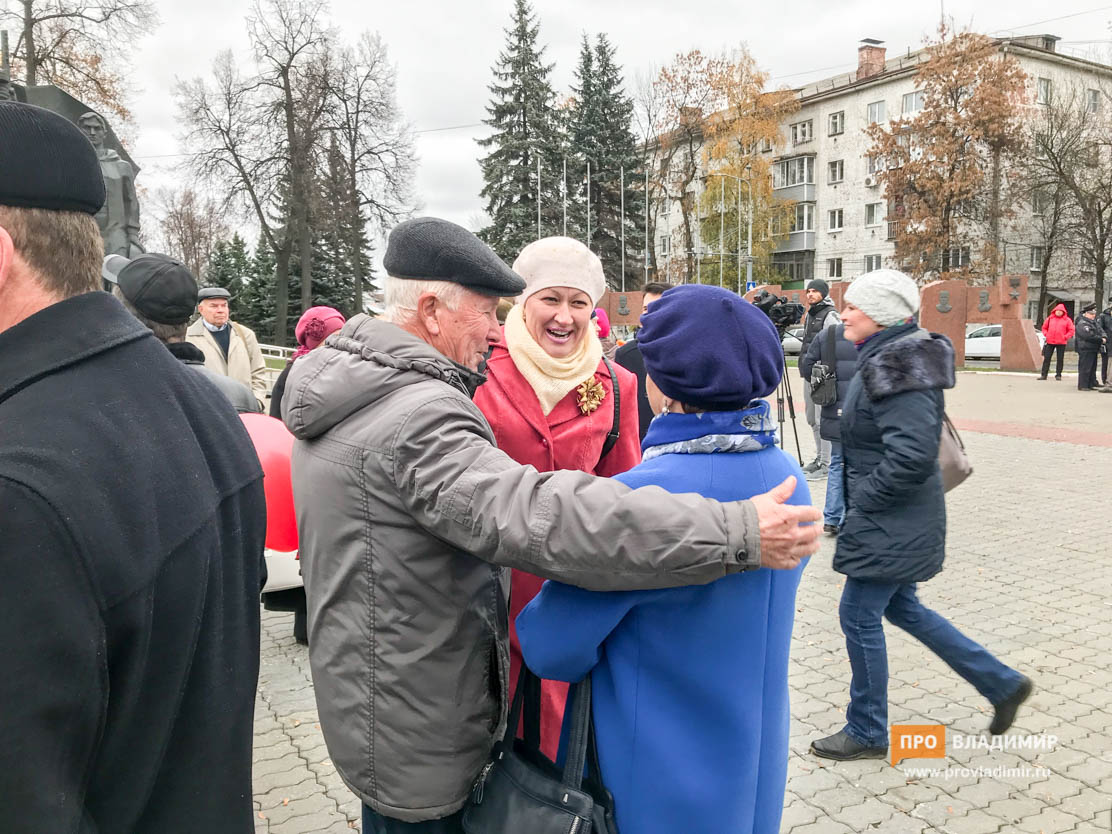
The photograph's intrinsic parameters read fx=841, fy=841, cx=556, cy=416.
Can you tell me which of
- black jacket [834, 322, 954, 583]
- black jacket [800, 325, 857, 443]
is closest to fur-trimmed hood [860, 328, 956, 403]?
black jacket [834, 322, 954, 583]

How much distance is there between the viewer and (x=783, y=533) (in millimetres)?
1456

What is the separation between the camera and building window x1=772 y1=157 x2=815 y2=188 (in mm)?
55562

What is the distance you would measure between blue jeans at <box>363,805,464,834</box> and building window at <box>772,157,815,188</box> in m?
57.9

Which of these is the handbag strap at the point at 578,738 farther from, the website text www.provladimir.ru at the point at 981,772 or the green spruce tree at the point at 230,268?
the green spruce tree at the point at 230,268

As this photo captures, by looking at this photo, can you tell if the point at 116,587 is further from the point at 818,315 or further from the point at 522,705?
the point at 818,315

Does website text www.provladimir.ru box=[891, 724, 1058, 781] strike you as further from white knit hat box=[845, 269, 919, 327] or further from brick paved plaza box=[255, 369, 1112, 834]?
white knit hat box=[845, 269, 919, 327]

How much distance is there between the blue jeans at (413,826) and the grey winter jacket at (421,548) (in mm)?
80

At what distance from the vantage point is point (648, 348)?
1793mm

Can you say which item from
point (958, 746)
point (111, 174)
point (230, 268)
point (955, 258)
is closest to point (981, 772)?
point (958, 746)

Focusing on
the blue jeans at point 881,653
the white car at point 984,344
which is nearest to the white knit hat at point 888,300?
the blue jeans at point 881,653

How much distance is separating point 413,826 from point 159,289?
2.55 metres

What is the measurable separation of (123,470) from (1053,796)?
3722 millimetres

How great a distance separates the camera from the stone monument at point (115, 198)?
324 inches

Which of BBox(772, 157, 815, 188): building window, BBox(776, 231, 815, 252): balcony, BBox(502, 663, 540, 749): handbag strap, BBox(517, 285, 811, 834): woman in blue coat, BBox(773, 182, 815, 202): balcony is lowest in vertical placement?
BBox(502, 663, 540, 749): handbag strap
